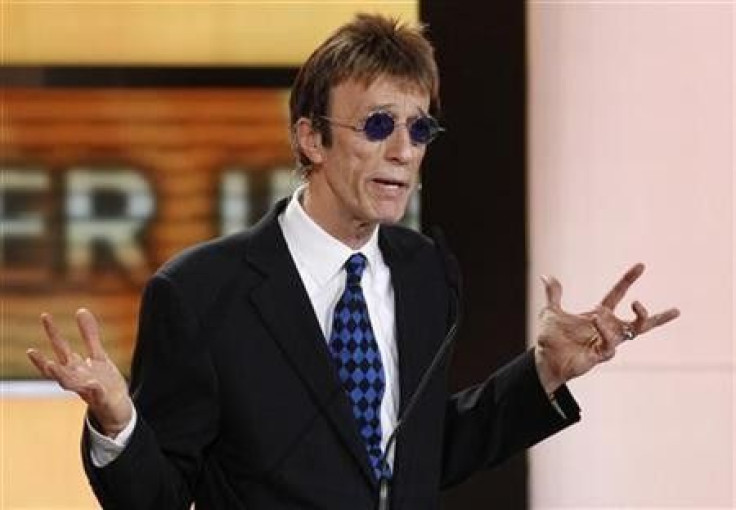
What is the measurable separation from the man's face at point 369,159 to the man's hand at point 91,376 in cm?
52

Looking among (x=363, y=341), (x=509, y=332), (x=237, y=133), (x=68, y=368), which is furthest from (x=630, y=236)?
(x=68, y=368)

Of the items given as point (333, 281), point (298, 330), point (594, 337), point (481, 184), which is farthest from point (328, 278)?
point (481, 184)

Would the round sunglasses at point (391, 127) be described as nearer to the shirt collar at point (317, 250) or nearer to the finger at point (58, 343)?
the shirt collar at point (317, 250)

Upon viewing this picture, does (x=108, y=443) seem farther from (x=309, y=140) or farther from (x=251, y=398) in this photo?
(x=309, y=140)

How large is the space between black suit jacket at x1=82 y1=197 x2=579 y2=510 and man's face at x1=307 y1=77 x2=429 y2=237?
0.13 meters

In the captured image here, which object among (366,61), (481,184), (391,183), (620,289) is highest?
(366,61)

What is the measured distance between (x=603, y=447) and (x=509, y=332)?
0.41m

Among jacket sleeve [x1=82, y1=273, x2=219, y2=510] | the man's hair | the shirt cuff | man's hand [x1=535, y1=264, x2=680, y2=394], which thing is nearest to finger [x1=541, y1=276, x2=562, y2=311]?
man's hand [x1=535, y1=264, x2=680, y2=394]

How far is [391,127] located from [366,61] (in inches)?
4.7

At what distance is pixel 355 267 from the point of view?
2.88 m

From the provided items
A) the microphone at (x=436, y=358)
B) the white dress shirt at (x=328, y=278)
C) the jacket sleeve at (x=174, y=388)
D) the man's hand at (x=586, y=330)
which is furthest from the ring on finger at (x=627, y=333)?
the jacket sleeve at (x=174, y=388)

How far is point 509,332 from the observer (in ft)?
15.2

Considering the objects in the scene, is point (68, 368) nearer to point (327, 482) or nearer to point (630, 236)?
point (327, 482)

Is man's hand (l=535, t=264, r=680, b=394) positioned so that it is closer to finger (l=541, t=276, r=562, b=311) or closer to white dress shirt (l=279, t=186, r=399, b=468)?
finger (l=541, t=276, r=562, b=311)
